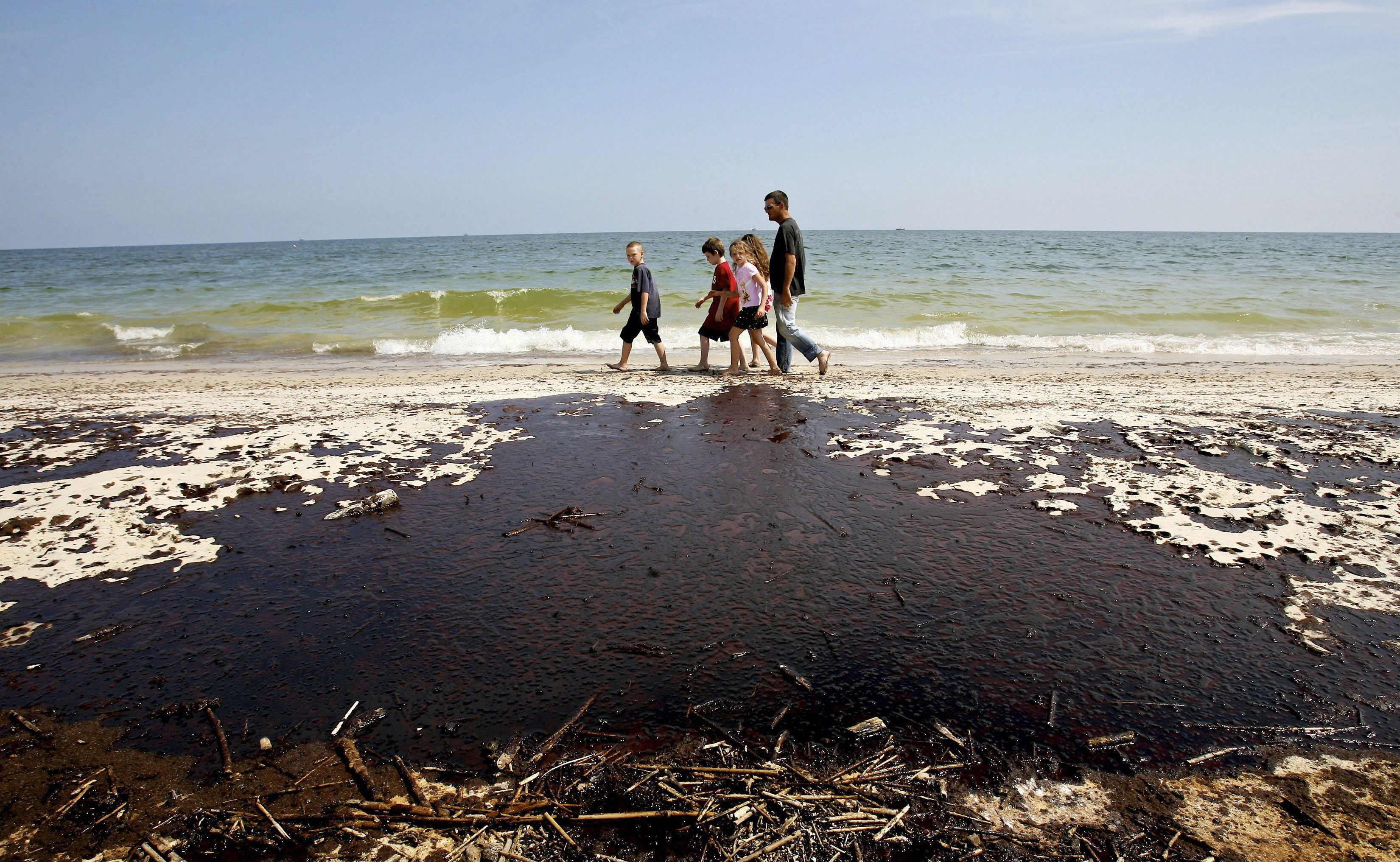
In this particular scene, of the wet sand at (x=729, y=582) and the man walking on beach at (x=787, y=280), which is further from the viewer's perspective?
the man walking on beach at (x=787, y=280)

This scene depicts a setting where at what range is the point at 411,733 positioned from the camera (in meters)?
2.36

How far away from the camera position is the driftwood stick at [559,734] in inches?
88.5

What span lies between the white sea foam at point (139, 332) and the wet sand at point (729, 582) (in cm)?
1222

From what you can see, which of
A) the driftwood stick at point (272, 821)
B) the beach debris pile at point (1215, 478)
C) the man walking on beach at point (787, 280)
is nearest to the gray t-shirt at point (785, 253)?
the man walking on beach at point (787, 280)

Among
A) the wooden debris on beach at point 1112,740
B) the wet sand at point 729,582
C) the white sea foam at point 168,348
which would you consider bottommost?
the wooden debris on beach at point 1112,740

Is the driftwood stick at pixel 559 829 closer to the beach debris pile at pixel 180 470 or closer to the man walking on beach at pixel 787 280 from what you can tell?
the beach debris pile at pixel 180 470

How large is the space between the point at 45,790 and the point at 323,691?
737mm

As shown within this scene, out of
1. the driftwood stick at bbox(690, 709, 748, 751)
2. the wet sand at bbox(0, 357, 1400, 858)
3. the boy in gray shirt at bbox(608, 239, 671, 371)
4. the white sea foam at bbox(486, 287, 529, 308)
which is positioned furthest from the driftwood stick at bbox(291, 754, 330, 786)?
the white sea foam at bbox(486, 287, 529, 308)

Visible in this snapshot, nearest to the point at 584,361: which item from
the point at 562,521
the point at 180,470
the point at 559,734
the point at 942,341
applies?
the point at 942,341

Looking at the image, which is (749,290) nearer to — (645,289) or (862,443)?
(645,289)

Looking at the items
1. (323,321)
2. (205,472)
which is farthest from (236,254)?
(205,472)

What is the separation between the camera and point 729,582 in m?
3.38

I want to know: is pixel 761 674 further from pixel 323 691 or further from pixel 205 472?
pixel 205 472

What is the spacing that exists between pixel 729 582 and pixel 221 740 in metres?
1.98
